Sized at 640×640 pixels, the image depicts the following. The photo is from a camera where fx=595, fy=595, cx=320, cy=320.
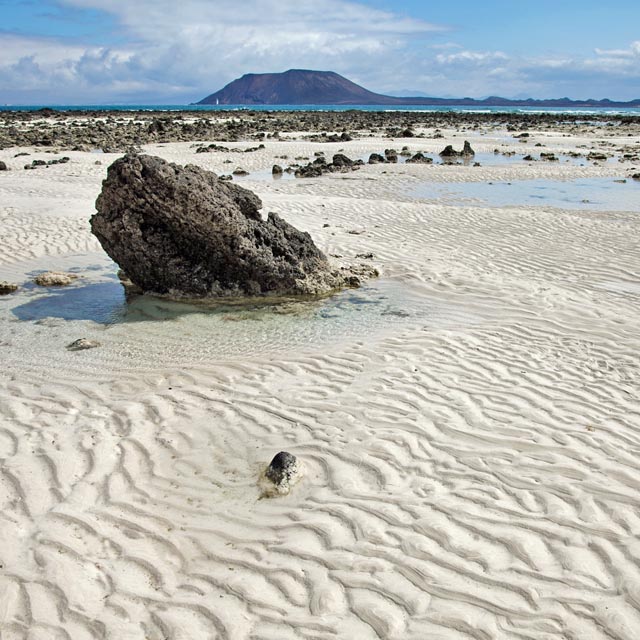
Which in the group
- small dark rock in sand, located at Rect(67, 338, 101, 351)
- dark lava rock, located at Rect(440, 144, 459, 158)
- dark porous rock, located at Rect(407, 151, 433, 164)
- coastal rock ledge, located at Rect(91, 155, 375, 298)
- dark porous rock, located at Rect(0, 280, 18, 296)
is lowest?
small dark rock in sand, located at Rect(67, 338, 101, 351)

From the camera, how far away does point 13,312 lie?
787 cm

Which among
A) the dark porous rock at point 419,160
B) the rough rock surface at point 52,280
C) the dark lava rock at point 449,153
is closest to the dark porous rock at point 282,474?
the rough rock surface at point 52,280

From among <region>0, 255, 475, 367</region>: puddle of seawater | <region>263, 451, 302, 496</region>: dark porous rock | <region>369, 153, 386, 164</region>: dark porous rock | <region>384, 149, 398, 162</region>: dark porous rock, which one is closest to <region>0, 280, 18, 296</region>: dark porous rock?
<region>0, 255, 475, 367</region>: puddle of seawater

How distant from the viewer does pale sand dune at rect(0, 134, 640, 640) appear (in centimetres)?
330

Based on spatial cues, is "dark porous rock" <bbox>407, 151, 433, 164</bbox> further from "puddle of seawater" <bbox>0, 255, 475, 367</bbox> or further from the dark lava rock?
"puddle of seawater" <bbox>0, 255, 475, 367</bbox>

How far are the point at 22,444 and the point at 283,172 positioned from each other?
1872 centimetres

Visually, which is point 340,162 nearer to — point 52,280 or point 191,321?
point 52,280

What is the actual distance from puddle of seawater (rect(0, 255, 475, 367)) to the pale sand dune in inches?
2.3

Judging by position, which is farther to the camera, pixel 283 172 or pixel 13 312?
pixel 283 172

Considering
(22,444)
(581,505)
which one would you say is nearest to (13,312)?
(22,444)

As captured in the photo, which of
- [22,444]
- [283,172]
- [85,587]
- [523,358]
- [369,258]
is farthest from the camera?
[283,172]

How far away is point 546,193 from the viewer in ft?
59.8

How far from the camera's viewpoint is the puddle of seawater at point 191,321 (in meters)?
6.75

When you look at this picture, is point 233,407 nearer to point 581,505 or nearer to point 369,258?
point 581,505
